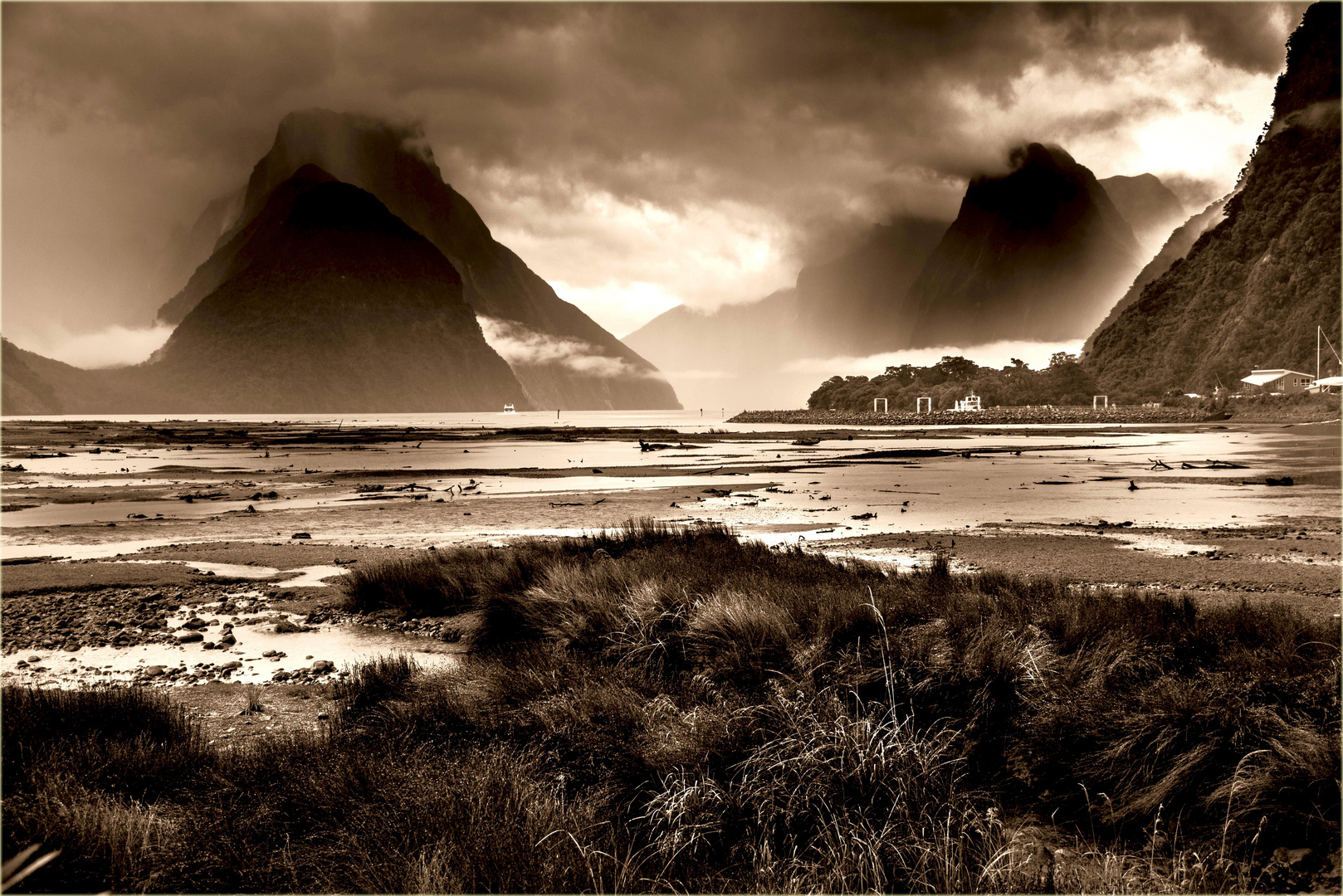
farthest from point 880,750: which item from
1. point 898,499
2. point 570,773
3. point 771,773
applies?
point 898,499

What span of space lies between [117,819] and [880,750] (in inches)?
144

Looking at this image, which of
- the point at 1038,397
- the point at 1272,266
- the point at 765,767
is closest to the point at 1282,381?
the point at 1272,266

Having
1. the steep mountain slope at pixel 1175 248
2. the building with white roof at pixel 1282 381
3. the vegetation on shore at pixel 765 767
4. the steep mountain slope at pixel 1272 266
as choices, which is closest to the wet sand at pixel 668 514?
the vegetation on shore at pixel 765 767

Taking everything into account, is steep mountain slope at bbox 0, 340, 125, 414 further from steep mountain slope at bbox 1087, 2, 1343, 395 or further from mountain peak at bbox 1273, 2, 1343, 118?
mountain peak at bbox 1273, 2, 1343, 118

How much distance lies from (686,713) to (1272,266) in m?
89.9

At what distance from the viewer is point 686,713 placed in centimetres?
456

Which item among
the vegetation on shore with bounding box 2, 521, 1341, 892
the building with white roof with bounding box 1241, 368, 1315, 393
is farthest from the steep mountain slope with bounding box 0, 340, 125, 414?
the building with white roof with bounding box 1241, 368, 1315, 393

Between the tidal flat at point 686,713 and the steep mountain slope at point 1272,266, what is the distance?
76330 mm

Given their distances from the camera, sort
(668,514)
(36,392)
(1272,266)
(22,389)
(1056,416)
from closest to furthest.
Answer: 1. (668,514)
2. (1272,266)
3. (1056,416)
4. (22,389)
5. (36,392)

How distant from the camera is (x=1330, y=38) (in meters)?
80.9

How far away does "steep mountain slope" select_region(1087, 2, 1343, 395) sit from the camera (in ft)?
227

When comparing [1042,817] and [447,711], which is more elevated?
[447,711]

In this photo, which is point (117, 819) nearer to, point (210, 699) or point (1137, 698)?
point (210, 699)

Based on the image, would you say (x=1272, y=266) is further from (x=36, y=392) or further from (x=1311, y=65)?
(x=36, y=392)
